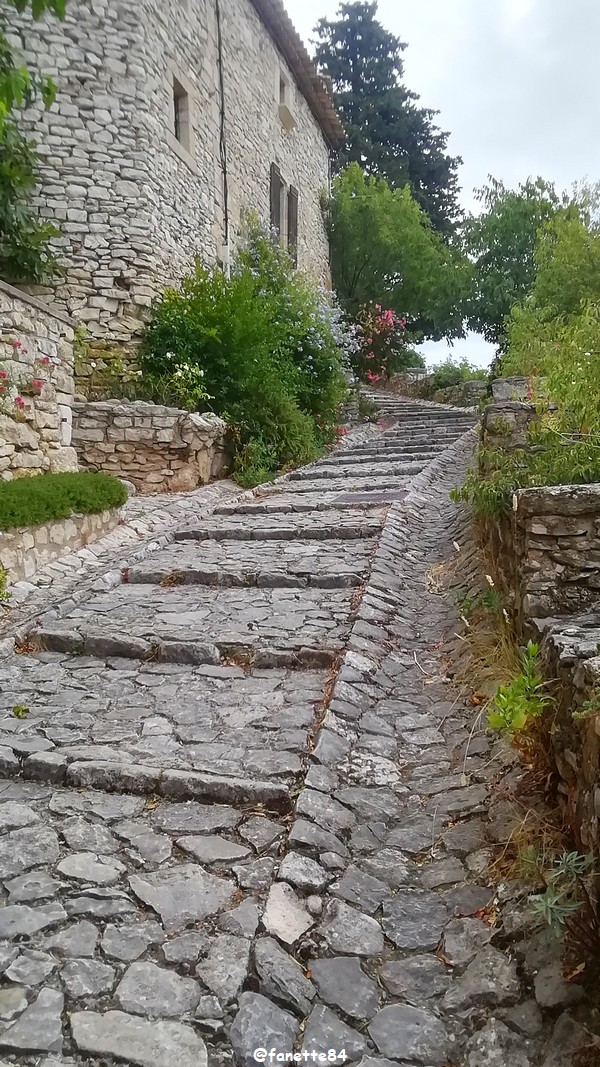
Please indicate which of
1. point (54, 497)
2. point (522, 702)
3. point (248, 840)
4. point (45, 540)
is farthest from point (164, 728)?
point (54, 497)

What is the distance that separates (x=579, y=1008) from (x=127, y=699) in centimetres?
241

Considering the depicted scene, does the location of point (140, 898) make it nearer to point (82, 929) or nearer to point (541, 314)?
point (82, 929)

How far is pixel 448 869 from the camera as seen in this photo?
93.0 inches

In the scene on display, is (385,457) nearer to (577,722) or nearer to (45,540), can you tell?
(45,540)

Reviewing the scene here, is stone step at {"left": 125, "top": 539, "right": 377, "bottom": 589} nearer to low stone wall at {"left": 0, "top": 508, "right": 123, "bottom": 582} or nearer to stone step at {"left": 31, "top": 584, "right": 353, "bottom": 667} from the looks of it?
stone step at {"left": 31, "top": 584, "right": 353, "bottom": 667}

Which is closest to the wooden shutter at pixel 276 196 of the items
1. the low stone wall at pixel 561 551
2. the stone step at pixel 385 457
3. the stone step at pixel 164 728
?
the stone step at pixel 385 457

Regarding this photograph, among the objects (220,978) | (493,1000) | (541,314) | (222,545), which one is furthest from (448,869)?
(541,314)

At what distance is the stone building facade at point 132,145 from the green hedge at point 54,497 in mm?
3435

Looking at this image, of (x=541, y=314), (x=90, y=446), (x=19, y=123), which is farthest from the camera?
(x=541, y=314)

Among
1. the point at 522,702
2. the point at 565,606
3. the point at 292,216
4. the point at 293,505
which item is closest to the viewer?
the point at 522,702

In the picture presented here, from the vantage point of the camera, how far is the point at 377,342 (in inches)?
675

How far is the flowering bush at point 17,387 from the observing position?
639 cm

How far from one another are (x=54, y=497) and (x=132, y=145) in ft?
19.6

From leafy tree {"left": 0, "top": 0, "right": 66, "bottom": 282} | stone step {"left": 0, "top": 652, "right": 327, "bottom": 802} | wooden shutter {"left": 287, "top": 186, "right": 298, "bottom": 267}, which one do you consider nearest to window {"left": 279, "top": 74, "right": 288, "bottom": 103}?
wooden shutter {"left": 287, "top": 186, "right": 298, "bottom": 267}
